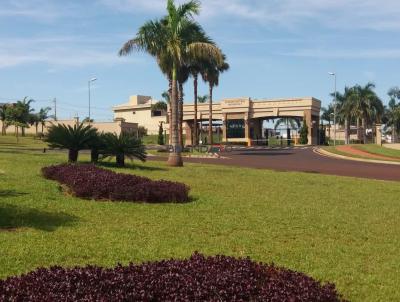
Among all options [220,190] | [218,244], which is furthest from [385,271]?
[220,190]

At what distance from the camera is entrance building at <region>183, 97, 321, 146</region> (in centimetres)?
7338

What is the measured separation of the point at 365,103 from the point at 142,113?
168 ft

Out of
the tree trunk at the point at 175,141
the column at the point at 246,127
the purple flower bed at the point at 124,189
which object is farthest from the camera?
the column at the point at 246,127

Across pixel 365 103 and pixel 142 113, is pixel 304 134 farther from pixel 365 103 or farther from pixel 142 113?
pixel 142 113

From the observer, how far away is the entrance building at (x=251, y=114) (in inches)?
2889

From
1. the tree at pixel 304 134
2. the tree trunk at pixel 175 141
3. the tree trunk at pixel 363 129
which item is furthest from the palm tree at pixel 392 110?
the tree trunk at pixel 175 141

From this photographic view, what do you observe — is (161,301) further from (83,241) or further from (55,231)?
(55,231)

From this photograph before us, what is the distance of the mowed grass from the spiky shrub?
208 inches

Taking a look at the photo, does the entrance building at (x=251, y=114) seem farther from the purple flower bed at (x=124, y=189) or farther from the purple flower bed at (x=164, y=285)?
the purple flower bed at (x=164, y=285)

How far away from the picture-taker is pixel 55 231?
8.42 meters

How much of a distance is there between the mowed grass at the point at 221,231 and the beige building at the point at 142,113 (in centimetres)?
9521

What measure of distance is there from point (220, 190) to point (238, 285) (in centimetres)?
1049

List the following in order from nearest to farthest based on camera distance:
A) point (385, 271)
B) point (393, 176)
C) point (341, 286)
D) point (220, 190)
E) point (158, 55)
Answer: point (341, 286), point (385, 271), point (220, 190), point (393, 176), point (158, 55)

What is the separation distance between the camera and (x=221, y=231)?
29.6 ft
